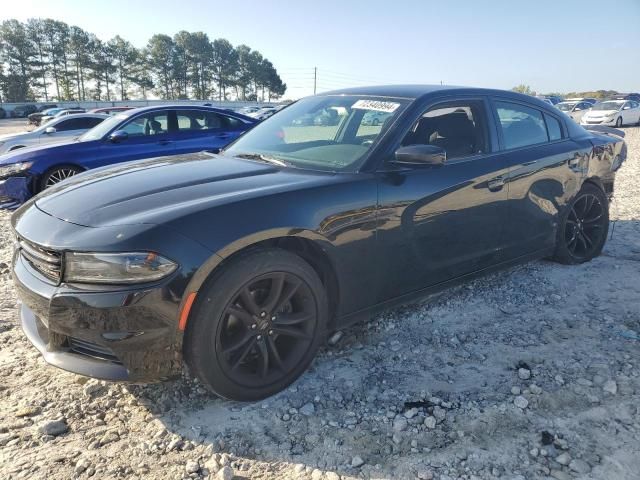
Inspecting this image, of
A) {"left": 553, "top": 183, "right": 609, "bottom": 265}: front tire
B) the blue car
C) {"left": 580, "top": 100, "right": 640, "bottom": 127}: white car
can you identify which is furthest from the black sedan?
{"left": 580, "top": 100, "right": 640, "bottom": 127}: white car

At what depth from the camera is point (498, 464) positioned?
2.10 meters

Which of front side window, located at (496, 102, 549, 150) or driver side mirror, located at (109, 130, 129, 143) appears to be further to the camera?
driver side mirror, located at (109, 130, 129, 143)

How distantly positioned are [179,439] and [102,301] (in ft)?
2.41

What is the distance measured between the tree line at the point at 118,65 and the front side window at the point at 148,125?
76.6 metres

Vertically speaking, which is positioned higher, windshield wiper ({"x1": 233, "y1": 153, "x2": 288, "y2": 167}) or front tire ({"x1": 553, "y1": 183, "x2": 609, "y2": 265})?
windshield wiper ({"x1": 233, "y1": 153, "x2": 288, "y2": 167})

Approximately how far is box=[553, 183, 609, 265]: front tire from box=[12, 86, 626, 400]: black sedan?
0.44 m

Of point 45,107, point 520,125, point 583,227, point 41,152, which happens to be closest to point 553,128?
point 520,125

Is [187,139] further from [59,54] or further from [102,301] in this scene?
[59,54]

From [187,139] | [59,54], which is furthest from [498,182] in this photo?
[59,54]

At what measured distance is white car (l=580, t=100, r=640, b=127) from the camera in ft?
81.9

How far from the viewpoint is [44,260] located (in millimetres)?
2273

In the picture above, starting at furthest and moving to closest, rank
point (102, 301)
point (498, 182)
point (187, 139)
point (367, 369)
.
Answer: point (187, 139)
point (498, 182)
point (367, 369)
point (102, 301)

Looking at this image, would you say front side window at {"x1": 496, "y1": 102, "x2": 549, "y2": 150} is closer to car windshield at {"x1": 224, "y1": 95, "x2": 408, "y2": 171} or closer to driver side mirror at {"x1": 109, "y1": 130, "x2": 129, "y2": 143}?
car windshield at {"x1": 224, "y1": 95, "x2": 408, "y2": 171}

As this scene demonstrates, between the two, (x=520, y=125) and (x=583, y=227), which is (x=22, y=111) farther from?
(x=583, y=227)
